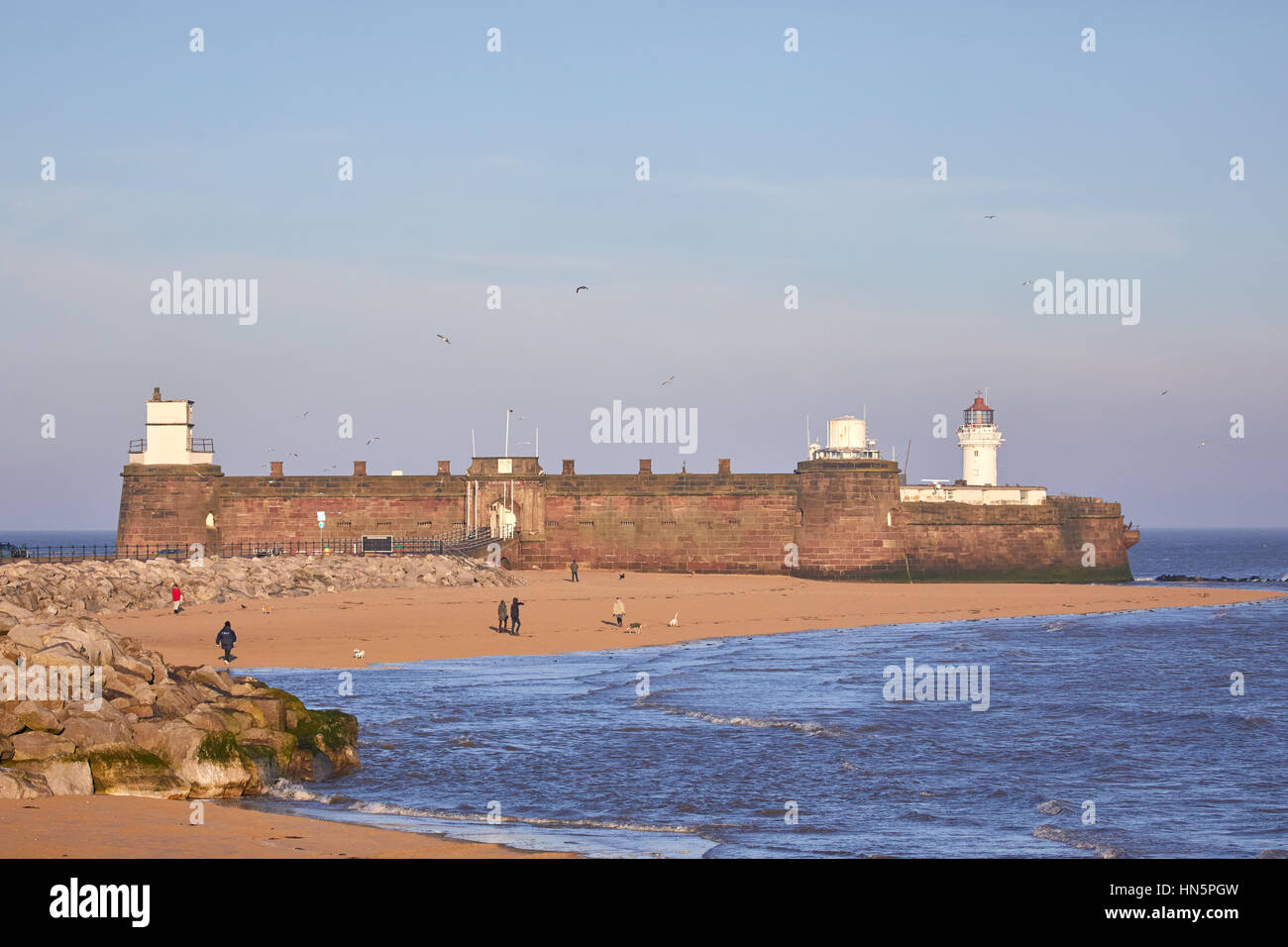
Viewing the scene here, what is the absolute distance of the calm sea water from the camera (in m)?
14.1

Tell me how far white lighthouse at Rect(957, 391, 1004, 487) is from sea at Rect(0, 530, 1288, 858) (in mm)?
31845

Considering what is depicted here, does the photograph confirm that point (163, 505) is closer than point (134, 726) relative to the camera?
No

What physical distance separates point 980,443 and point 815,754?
48564 mm

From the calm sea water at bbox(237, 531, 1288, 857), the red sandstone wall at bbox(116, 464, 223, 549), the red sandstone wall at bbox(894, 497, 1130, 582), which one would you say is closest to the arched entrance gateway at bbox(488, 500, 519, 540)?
the red sandstone wall at bbox(116, 464, 223, 549)

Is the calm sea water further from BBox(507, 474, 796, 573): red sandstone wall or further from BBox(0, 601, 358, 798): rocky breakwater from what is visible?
BBox(507, 474, 796, 573): red sandstone wall

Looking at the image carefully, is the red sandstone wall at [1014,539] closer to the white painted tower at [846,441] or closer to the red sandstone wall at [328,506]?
the white painted tower at [846,441]

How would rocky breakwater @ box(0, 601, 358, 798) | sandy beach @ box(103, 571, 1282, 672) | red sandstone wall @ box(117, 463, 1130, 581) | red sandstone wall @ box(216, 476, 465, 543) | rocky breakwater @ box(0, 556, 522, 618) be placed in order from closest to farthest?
rocky breakwater @ box(0, 601, 358, 798) < sandy beach @ box(103, 571, 1282, 672) < rocky breakwater @ box(0, 556, 522, 618) < red sandstone wall @ box(117, 463, 1130, 581) < red sandstone wall @ box(216, 476, 465, 543)

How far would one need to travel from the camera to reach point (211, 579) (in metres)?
39.0

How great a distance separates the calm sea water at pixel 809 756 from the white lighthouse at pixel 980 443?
32587mm

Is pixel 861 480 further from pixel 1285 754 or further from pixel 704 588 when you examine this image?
pixel 1285 754

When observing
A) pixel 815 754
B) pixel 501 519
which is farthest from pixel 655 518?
pixel 815 754

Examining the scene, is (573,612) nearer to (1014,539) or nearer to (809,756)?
(809,756)
